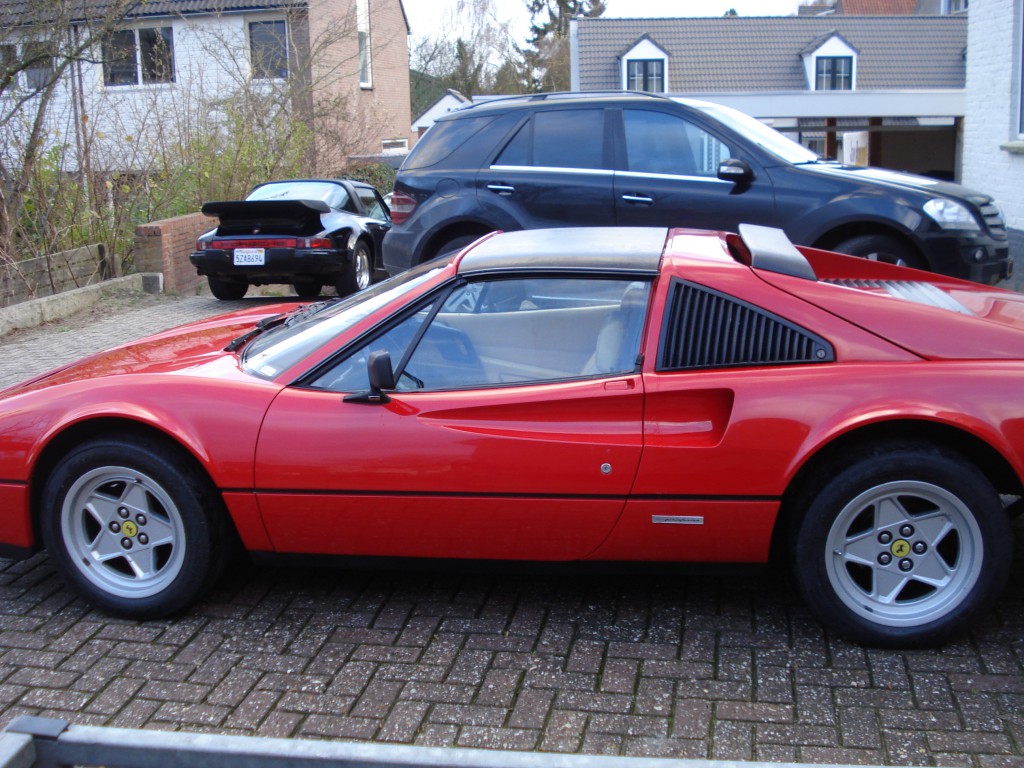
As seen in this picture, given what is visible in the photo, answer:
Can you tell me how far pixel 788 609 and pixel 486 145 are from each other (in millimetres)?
5280

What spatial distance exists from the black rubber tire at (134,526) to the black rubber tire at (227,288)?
325 inches

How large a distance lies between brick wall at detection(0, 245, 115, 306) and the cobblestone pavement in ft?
24.6

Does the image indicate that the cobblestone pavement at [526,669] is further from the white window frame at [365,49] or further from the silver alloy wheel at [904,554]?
the white window frame at [365,49]

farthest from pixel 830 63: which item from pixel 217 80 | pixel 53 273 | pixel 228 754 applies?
pixel 228 754

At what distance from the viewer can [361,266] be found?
40.2ft

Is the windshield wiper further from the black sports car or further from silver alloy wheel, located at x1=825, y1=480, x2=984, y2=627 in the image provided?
the black sports car

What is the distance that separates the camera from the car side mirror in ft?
12.1

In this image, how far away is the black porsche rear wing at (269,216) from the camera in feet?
37.1

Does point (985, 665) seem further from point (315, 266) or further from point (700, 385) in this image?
point (315, 266)

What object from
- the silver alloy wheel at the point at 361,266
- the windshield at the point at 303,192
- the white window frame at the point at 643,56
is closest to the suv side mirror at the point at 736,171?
the silver alloy wheel at the point at 361,266

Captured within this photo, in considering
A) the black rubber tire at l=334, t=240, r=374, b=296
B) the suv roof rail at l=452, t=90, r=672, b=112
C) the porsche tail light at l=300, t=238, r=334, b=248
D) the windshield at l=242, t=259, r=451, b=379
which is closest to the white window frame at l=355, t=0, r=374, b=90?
the black rubber tire at l=334, t=240, r=374, b=296

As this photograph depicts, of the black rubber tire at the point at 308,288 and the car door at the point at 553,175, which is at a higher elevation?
the car door at the point at 553,175

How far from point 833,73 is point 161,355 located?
42.5 metres

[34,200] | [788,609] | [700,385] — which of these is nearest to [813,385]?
[700,385]
